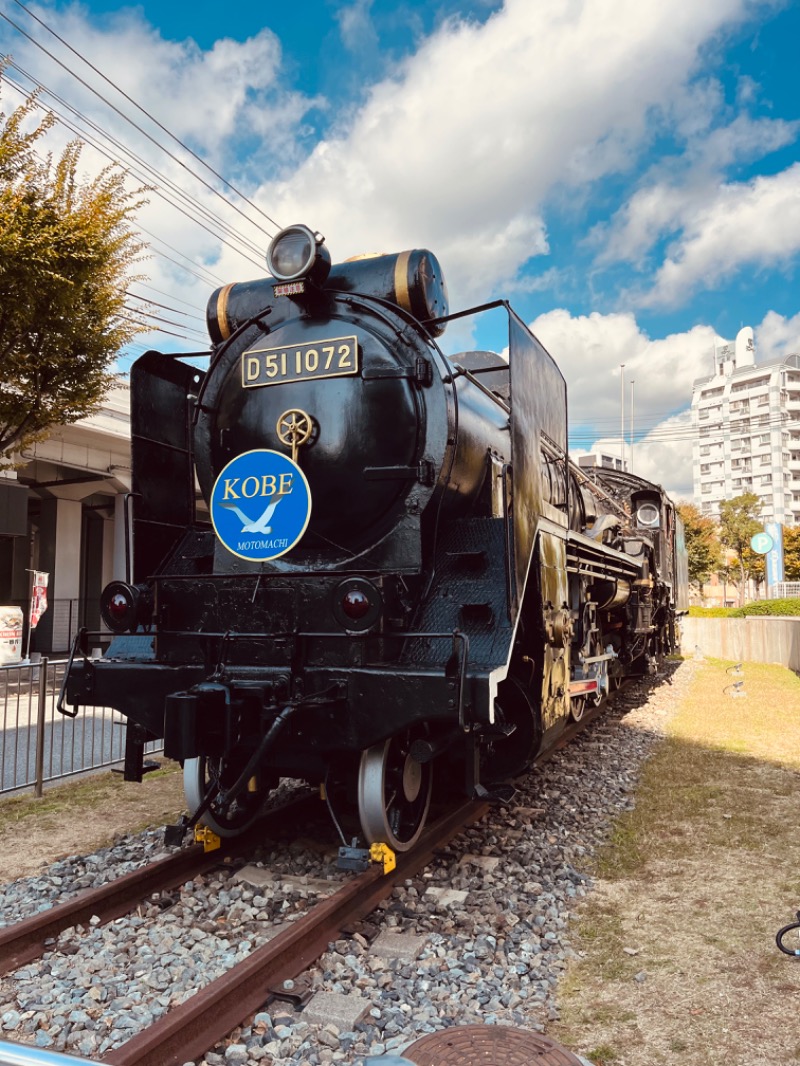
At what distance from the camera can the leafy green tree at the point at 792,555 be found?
48406 millimetres

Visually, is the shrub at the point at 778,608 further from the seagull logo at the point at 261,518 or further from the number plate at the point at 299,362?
the seagull logo at the point at 261,518

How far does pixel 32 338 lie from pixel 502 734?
25.9 feet

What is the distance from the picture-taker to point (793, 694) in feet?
40.4

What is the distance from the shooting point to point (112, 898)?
12.4 ft

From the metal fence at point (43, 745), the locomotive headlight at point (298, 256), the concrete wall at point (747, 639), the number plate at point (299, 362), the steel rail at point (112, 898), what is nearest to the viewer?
the steel rail at point (112, 898)

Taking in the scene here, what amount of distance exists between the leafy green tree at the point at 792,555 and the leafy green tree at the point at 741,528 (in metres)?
2.16

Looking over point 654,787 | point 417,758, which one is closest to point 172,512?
point 417,758

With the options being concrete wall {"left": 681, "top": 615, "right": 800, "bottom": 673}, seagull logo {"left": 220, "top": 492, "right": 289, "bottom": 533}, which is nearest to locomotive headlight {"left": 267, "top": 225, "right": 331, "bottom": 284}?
seagull logo {"left": 220, "top": 492, "right": 289, "bottom": 533}

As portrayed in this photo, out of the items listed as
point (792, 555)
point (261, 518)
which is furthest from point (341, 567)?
point (792, 555)

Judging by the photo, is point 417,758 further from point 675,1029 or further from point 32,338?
point 32,338

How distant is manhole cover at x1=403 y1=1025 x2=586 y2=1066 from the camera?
7.93 feet

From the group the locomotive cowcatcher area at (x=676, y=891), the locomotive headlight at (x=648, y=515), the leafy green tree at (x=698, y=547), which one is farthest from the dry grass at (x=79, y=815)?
the leafy green tree at (x=698, y=547)

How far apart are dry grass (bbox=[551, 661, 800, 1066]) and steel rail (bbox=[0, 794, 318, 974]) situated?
6.77ft

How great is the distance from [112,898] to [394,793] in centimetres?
150
